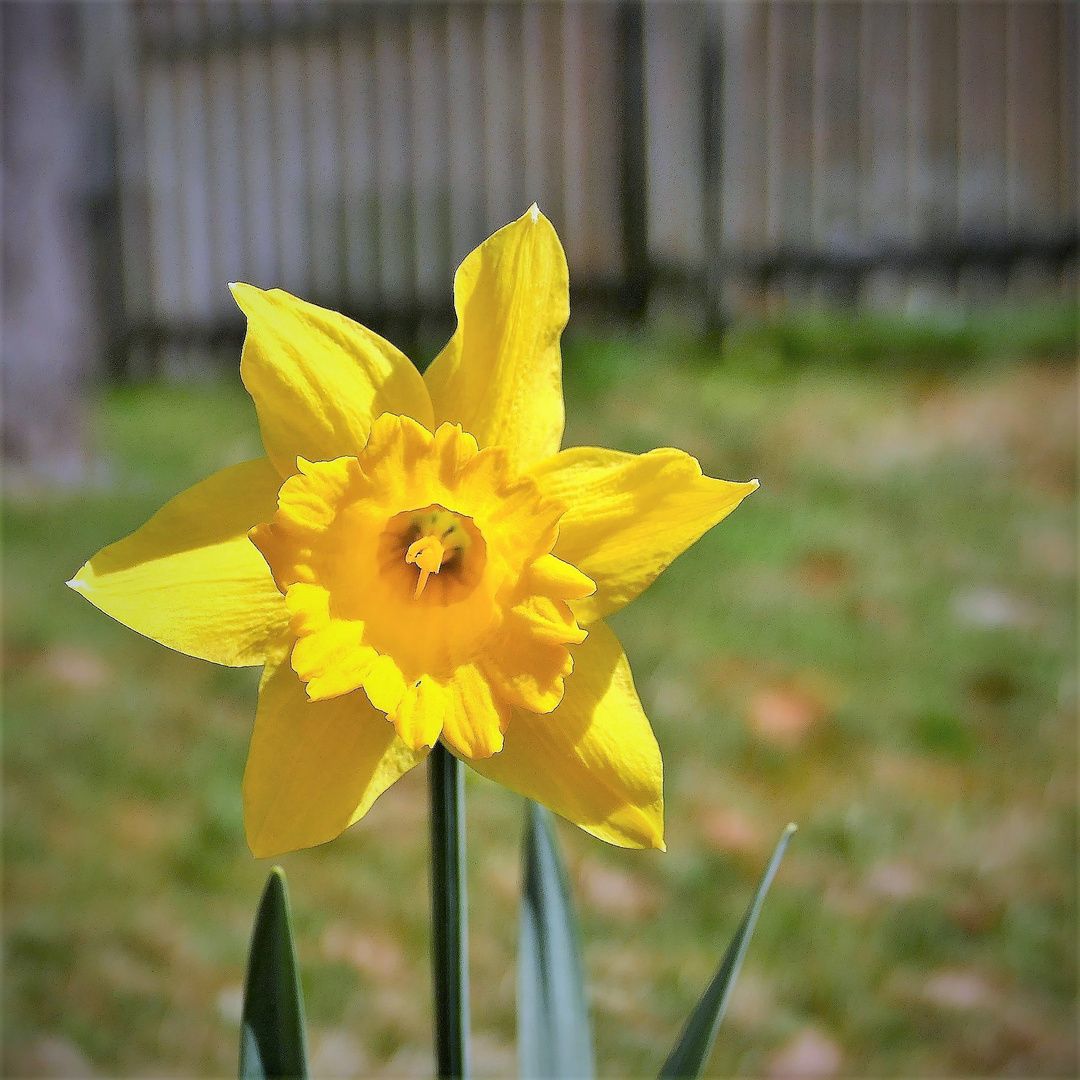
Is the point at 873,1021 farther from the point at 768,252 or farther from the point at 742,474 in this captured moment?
the point at 768,252

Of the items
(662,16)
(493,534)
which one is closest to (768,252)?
(662,16)

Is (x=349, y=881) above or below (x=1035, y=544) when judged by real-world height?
below

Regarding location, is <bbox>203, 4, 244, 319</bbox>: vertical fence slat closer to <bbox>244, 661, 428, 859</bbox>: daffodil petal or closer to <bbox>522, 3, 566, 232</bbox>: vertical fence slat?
<bbox>522, 3, 566, 232</bbox>: vertical fence slat

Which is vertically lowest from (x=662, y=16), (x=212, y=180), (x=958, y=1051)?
(x=958, y=1051)

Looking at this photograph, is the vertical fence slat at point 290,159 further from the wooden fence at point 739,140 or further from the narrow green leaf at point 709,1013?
the narrow green leaf at point 709,1013

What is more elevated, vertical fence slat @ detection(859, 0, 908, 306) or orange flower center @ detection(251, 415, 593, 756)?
vertical fence slat @ detection(859, 0, 908, 306)

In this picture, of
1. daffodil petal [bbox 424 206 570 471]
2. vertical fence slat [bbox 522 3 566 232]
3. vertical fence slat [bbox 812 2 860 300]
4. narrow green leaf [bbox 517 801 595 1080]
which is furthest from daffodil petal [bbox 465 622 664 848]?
vertical fence slat [bbox 812 2 860 300]
